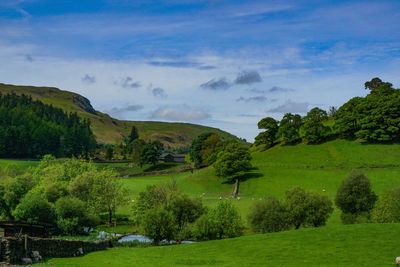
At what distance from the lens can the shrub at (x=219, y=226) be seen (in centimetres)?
7169

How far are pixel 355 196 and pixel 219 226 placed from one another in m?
21.8

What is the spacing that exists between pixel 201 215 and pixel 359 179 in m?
23.8

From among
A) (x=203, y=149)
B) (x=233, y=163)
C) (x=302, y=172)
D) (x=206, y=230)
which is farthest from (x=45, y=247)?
(x=203, y=149)

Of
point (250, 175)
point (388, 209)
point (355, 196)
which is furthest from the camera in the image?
point (250, 175)

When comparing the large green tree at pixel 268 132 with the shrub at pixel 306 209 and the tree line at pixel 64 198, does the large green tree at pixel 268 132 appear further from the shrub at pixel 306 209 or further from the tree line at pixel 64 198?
the shrub at pixel 306 209

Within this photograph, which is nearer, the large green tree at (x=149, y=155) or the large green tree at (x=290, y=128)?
the large green tree at (x=290, y=128)

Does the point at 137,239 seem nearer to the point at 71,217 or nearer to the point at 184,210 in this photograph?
the point at 184,210

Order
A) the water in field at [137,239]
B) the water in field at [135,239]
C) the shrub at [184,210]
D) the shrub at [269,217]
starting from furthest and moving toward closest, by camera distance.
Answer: the shrub at [184,210] < the water in field at [135,239] < the water in field at [137,239] < the shrub at [269,217]

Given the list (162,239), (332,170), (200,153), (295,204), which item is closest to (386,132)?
(332,170)

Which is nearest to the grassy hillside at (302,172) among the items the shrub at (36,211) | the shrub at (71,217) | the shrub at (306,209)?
the shrub at (306,209)

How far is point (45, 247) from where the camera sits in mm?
52062

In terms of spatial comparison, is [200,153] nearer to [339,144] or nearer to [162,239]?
[339,144]

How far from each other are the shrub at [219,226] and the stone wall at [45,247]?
44.6 ft

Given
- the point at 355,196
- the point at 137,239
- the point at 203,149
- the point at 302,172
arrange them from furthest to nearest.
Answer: the point at 203,149 < the point at 302,172 < the point at 355,196 < the point at 137,239
